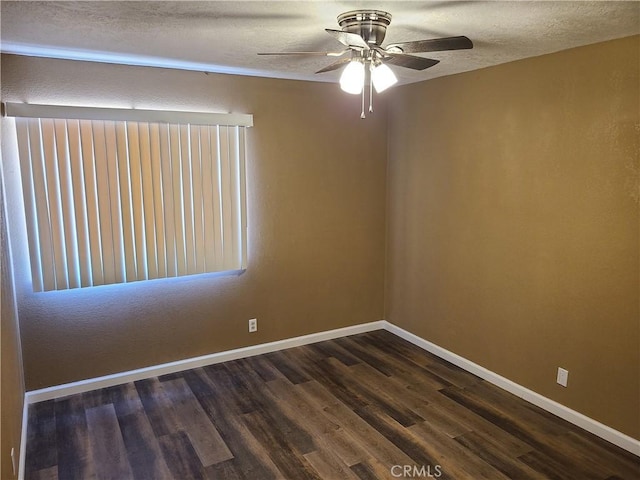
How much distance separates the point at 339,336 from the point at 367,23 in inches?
121

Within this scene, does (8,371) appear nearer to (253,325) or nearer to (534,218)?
(253,325)

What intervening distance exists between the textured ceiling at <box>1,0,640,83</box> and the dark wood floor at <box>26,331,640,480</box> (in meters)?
2.36

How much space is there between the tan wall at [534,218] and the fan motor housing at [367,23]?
1.42 metres

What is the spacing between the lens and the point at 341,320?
4.55 metres

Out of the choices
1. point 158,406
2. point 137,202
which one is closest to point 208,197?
point 137,202

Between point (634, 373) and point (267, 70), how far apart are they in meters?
3.15

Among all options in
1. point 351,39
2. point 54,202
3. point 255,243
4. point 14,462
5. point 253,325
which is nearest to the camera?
point 351,39

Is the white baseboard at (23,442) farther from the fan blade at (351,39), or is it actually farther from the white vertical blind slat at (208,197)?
the fan blade at (351,39)

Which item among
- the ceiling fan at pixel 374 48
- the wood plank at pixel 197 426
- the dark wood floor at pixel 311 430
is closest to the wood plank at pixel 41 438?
the dark wood floor at pixel 311 430

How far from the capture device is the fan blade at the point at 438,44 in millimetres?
2008

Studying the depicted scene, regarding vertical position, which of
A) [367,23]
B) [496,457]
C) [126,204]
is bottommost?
[496,457]

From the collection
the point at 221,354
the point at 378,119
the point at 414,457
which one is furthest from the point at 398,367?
the point at 378,119

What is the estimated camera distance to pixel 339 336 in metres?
4.55

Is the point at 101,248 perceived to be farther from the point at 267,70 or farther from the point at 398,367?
the point at 398,367
